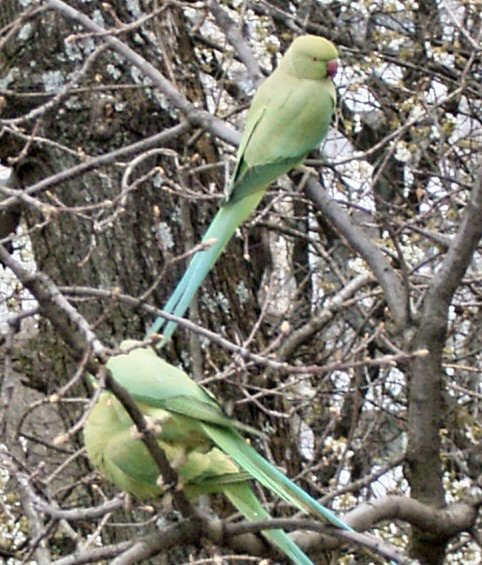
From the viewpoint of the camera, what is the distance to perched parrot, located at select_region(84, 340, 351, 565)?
1.72 metres

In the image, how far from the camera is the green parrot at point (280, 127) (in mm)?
2604

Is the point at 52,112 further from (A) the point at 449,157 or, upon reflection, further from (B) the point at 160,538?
(A) the point at 449,157

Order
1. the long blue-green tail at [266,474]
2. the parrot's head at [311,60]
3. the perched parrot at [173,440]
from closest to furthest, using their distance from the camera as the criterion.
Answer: the long blue-green tail at [266,474]
the perched parrot at [173,440]
the parrot's head at [311,60]

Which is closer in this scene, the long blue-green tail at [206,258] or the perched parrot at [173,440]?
the perched parrot at [173,440]

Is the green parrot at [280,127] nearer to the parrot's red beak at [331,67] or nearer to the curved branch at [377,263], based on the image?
the parrot's red beak at [331,67]

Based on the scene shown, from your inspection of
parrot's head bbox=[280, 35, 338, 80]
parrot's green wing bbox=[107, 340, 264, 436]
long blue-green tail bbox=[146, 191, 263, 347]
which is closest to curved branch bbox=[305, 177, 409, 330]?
long blue-green tail bbox=[146, 191, 263, 347]

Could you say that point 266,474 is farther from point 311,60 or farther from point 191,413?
point 311,60

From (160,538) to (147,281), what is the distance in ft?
3.82

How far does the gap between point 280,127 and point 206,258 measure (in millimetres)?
654

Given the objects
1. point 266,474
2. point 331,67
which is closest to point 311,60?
point 331,67

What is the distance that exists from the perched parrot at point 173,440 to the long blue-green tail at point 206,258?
9cm

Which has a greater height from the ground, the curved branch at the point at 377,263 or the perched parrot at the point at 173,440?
the curved branch at the point at 377,263

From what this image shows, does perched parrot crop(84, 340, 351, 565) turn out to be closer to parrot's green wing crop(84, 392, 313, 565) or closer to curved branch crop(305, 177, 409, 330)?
parrot's green wing crop(84, 392, 313, 565)

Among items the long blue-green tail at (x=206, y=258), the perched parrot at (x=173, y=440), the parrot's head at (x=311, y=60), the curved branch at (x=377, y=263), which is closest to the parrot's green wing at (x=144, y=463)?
the perched parrot at (x=173, y=440)
